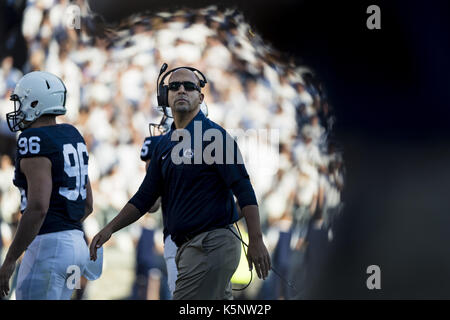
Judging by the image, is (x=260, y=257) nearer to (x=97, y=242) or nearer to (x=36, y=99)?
(x=97, y=242)

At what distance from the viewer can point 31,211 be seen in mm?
3135

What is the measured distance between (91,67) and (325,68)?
1614mm

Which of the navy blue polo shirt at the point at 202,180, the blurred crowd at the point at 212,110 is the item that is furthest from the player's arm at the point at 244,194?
the blurred crowd at the point at 212,110

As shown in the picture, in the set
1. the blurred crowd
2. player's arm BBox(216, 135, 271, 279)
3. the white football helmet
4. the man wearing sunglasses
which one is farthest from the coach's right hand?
the blurred crowd

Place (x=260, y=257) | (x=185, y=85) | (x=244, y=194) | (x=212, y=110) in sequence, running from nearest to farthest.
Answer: (x=260, y=257) → (x=244, y=194) → (x=185, y=85) → (x=212, y=110)

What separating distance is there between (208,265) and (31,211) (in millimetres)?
740

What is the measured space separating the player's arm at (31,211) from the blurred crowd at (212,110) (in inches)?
89.0

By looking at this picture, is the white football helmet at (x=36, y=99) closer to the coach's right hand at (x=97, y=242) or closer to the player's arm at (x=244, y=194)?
the coach's right hand at (x=97, y=242)

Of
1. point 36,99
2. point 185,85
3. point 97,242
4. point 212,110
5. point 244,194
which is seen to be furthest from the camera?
point 212,110

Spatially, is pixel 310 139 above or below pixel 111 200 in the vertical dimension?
above

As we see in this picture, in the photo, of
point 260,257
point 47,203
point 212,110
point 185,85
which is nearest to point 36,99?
point 47,203

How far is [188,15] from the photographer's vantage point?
548 cm
